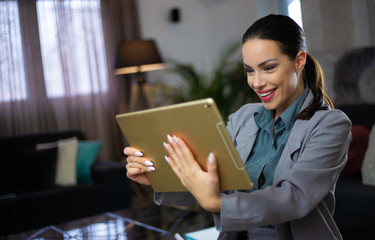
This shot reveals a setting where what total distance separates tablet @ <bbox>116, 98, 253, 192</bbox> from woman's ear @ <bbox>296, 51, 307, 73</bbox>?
42 centimetres

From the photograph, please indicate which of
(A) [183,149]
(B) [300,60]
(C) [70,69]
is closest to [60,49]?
(C) [70,69]

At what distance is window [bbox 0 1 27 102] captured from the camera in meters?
4.70

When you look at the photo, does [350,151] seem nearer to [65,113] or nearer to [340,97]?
[340,97]

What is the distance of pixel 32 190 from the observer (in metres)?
3.38

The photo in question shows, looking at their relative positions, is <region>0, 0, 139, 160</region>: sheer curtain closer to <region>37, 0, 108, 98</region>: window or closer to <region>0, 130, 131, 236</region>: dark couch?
<region>37, 0, 108, 98</region>: window

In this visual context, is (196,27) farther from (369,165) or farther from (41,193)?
(369,165)

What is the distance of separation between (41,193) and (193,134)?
2.55 m

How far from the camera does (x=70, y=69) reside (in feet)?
16.4

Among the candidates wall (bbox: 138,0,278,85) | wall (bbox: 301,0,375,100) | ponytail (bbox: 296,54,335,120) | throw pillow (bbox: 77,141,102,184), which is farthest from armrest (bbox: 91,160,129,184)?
ponytail (bbox: 296,54,335,120)

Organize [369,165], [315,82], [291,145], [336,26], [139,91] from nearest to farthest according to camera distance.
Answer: [291,145] < [315,82] < [369,165] < [336,26] < [139,91]

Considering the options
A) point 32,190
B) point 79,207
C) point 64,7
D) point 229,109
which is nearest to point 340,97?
point 229,109

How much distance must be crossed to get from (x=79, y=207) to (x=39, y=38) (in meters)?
2.28

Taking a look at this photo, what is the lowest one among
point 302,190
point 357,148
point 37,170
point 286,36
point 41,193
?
point 41,193

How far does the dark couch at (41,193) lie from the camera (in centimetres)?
314
